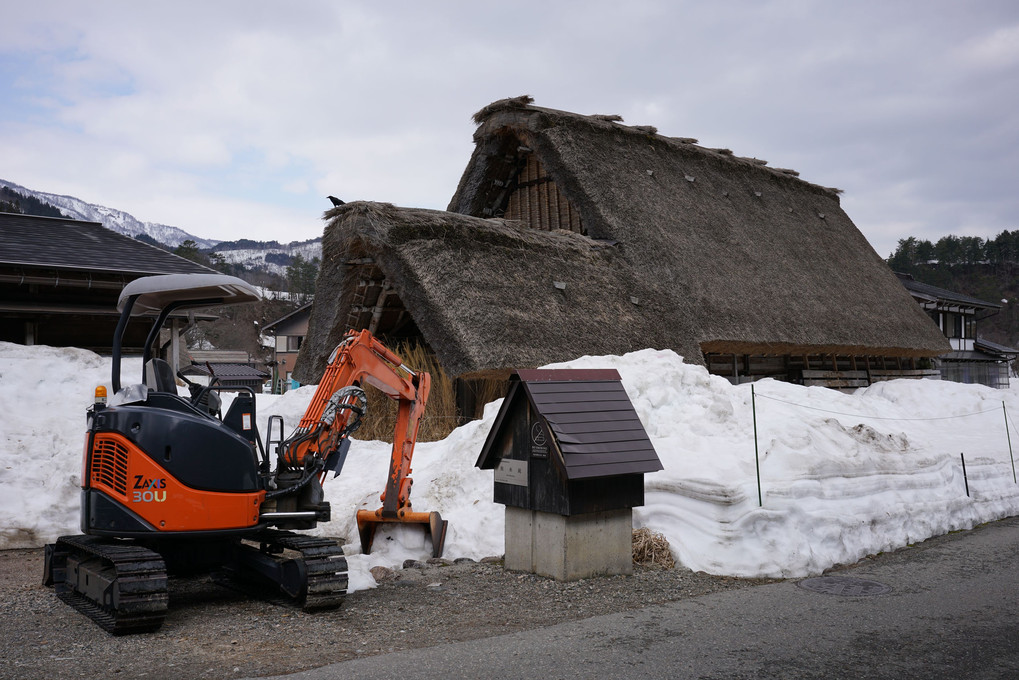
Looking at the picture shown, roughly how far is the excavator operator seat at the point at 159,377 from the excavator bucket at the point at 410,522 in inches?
93.4

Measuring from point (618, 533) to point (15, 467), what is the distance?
22.6 feet

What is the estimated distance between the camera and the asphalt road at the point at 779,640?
388 centimetres

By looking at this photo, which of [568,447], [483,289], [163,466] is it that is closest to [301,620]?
[163,466]

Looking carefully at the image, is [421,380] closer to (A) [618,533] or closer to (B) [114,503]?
(A) [618,533]

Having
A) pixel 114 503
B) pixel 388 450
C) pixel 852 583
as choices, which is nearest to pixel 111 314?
pixel 388 450

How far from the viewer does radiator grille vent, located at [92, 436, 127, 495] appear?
499cm

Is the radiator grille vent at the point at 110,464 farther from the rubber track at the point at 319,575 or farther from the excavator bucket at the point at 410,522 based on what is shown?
the excavator bucket at the point at 410,522

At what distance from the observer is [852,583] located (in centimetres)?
585

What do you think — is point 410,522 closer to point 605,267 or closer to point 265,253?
point 605,267

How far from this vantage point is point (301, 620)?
501 cm

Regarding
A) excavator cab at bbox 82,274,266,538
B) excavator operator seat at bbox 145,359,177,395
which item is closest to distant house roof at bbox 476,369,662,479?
excavator cab at bbox 82,274,266,538

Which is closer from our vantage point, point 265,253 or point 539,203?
point 539,203

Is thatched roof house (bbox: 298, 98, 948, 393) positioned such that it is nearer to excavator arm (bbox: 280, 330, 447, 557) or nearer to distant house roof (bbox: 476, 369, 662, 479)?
excavator arm (bbox: 280, 330, 447, 557)

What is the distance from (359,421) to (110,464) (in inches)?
73.5
